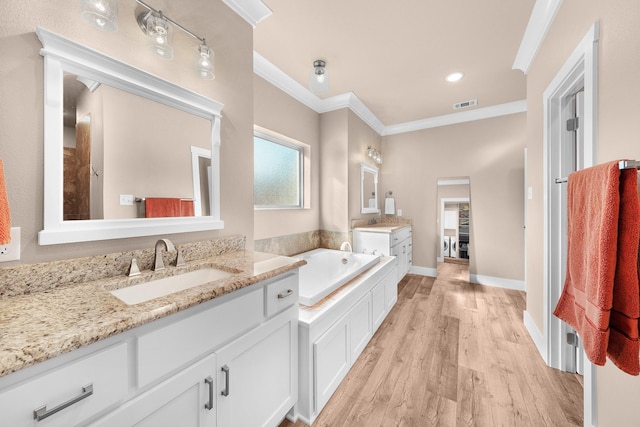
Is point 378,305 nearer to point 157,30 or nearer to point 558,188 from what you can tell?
point 558,188

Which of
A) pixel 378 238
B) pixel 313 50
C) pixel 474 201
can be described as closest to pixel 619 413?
pixel 378 238

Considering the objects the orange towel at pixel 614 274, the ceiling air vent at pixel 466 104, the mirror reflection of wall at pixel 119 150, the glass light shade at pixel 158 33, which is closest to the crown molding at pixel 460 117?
the ceiling air vent at pixel 466 104

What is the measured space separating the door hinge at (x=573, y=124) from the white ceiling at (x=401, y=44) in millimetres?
884

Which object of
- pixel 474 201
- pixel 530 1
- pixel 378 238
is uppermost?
pixel 530 1

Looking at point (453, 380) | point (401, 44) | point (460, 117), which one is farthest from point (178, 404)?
point (460, 117)

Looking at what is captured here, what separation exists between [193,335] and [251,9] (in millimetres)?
2044

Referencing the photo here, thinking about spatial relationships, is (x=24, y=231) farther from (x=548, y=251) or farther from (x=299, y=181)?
(x=548, y=251)

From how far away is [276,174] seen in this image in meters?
2.79

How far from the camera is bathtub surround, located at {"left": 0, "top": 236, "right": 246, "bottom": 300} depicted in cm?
85

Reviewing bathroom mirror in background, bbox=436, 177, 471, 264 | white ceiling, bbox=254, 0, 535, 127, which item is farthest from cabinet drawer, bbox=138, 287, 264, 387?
bathroom mirror in background, bbox=436, 177, 471, 264

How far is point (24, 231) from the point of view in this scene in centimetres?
90

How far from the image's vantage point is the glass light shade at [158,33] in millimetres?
1190

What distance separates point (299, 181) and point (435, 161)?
2422 mm

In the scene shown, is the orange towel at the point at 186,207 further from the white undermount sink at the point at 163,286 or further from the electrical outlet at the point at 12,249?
the electrical outlet at the point at 12,249
